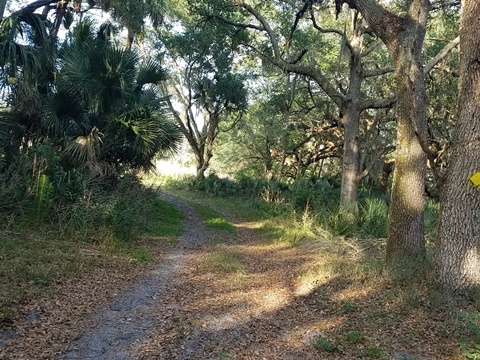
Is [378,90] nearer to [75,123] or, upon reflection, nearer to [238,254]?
[238,254]

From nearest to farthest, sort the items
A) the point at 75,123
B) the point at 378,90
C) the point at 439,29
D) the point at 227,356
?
the point at 227,356
the point at 75,123
the point at 439,29
the point at 378,90

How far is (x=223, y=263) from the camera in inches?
309

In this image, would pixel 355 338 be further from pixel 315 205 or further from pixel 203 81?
A: pixel 203 81

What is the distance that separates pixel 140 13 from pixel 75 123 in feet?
20.8

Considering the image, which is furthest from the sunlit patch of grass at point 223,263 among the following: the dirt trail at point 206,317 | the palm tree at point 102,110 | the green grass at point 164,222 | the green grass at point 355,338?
the palm tree at point 102,110

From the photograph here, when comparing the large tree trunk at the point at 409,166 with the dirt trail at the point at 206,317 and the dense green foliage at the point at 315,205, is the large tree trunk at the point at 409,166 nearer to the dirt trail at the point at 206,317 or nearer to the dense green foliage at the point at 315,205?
the dirt trail at the point at 206,317

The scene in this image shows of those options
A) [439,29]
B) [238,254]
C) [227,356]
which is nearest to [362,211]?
A: [238,254]

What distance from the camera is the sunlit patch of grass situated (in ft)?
24.7

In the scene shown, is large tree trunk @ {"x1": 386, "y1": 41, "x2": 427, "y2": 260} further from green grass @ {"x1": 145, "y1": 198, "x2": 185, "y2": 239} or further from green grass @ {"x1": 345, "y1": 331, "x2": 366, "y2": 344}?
green grass @ {"x1": 145, "y1": 198, "x2": 185, "y2": 239}

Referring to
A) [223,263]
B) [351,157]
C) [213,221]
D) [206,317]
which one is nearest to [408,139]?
[223,263]

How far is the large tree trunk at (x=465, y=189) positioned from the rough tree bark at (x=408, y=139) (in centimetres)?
118

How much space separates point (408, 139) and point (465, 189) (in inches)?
68.0

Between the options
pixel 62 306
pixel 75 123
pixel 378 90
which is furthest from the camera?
pixel 378 90

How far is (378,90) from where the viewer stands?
16859mm
